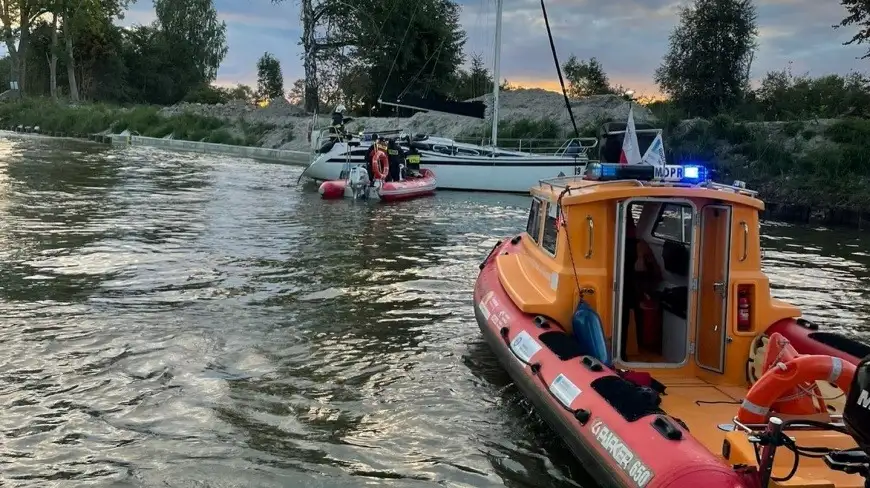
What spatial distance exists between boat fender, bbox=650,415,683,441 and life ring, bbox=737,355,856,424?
0.38 m

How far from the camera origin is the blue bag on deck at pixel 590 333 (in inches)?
264

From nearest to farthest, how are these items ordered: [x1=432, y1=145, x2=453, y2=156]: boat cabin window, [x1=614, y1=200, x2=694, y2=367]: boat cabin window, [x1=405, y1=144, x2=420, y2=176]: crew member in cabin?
[x1=614, y1=200, x2=694, y2=367]: boat cabin window, [x1=405, y1=144, x2=420, y2=176]: crew member in cabin, [x1=432, y1=145, x2=453, y2=156]: boat cabin window

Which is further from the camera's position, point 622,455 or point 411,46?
point 411,46

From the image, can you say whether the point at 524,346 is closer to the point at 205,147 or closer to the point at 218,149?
the point at 218,149

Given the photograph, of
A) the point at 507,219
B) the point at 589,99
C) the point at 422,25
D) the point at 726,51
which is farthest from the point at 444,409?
the point at 422,25

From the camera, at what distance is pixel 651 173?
7176 mm

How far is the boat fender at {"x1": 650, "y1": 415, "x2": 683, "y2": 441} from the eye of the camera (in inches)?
185

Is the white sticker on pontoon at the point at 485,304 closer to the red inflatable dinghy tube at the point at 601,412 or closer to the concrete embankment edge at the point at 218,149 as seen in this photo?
the red inflatable dinghy tube at the point at 601,412

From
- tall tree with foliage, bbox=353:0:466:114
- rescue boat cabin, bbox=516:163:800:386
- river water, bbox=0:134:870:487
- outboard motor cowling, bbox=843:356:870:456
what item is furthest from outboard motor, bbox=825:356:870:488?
tall tree with foliage, bbox=353:0:466:114

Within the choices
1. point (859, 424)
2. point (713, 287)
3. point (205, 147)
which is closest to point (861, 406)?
point (859, 424)

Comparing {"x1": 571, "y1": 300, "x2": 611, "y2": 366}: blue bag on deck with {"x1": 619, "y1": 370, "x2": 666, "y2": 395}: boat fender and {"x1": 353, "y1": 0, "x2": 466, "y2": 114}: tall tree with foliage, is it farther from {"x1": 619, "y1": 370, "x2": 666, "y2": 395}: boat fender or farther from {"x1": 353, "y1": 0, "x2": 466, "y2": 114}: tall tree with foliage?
{"x1": 353, "y1": 0, "x2": 466, "y2": 114}: tall tree with foliage

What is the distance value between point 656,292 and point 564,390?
2.09 meters

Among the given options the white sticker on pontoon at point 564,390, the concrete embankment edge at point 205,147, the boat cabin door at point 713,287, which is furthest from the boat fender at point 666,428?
the concrete embankment edge at point 205,147

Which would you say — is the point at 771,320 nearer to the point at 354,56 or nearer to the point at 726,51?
the point at 726,51
